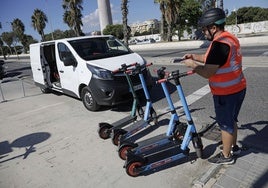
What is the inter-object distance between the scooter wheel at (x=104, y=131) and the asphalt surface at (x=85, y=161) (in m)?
0.10

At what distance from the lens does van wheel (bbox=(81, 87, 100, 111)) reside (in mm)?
5895

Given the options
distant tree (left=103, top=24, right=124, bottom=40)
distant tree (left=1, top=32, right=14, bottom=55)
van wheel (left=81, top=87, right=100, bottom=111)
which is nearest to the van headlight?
van wheel (left=81, top=87, right=100, bottom=111)

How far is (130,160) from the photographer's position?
10.3 feet

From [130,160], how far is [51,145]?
6.54 feet

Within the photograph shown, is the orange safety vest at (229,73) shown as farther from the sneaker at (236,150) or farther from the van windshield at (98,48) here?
the van windshield at (98,48)

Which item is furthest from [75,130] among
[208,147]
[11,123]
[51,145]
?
[208,147]

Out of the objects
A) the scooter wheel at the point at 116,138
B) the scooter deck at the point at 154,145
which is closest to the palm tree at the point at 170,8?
the scooter wheel at the point at 116,138

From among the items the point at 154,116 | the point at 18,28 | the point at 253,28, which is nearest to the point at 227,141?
the point at 154,116

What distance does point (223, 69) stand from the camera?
2.72 m

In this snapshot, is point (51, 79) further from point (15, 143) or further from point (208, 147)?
point (208, 147)

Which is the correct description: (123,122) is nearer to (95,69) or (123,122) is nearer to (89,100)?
(95,69)

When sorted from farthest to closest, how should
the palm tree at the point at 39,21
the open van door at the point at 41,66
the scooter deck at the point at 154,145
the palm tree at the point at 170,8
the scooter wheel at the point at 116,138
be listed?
the palm tree at the point at 39,21 < the palm tree at the point at 170,8 < the open van door at the point at 41,66 < the scooter wheel at the point at 116,138 < the scooter deck at the point at 154,145

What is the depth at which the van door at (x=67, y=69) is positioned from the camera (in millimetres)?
6164

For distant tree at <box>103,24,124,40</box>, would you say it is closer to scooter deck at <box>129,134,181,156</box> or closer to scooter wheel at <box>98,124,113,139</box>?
scooter wheel at <box>98,124,113,139</box>
